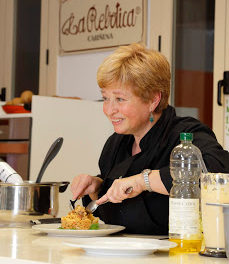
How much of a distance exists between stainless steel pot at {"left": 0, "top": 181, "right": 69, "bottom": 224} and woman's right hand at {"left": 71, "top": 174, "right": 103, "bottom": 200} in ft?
0.56

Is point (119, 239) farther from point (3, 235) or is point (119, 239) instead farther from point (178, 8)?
point (178, 8)

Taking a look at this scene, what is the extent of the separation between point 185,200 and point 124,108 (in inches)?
29.0

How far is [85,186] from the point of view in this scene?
6.97 feet

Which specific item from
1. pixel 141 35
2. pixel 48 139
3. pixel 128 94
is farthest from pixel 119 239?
pixel 141 35

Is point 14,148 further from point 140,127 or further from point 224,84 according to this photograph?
point 140,127

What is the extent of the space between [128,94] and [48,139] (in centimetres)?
170

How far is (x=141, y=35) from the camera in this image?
13.8 feet

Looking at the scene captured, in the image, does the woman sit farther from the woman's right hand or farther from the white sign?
the white sign

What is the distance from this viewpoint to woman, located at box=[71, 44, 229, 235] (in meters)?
1.99

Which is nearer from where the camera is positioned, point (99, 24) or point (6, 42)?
point (99, 24)

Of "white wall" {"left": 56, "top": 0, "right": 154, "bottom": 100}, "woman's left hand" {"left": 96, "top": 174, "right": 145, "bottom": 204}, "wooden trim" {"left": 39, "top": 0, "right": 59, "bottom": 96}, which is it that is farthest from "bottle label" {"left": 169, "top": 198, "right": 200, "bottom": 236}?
"wooden trim" {"left": 39, "top": 0, "right": 59, "bottom": 96}

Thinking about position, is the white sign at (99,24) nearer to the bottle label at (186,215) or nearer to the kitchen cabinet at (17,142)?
the kitchen cabinet at (17,142)

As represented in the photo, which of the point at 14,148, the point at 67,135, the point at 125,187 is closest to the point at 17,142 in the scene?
the point at 14,148

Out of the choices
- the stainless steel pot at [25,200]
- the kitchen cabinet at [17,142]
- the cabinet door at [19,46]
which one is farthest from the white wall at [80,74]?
the stainless steel pot at [25,200]
